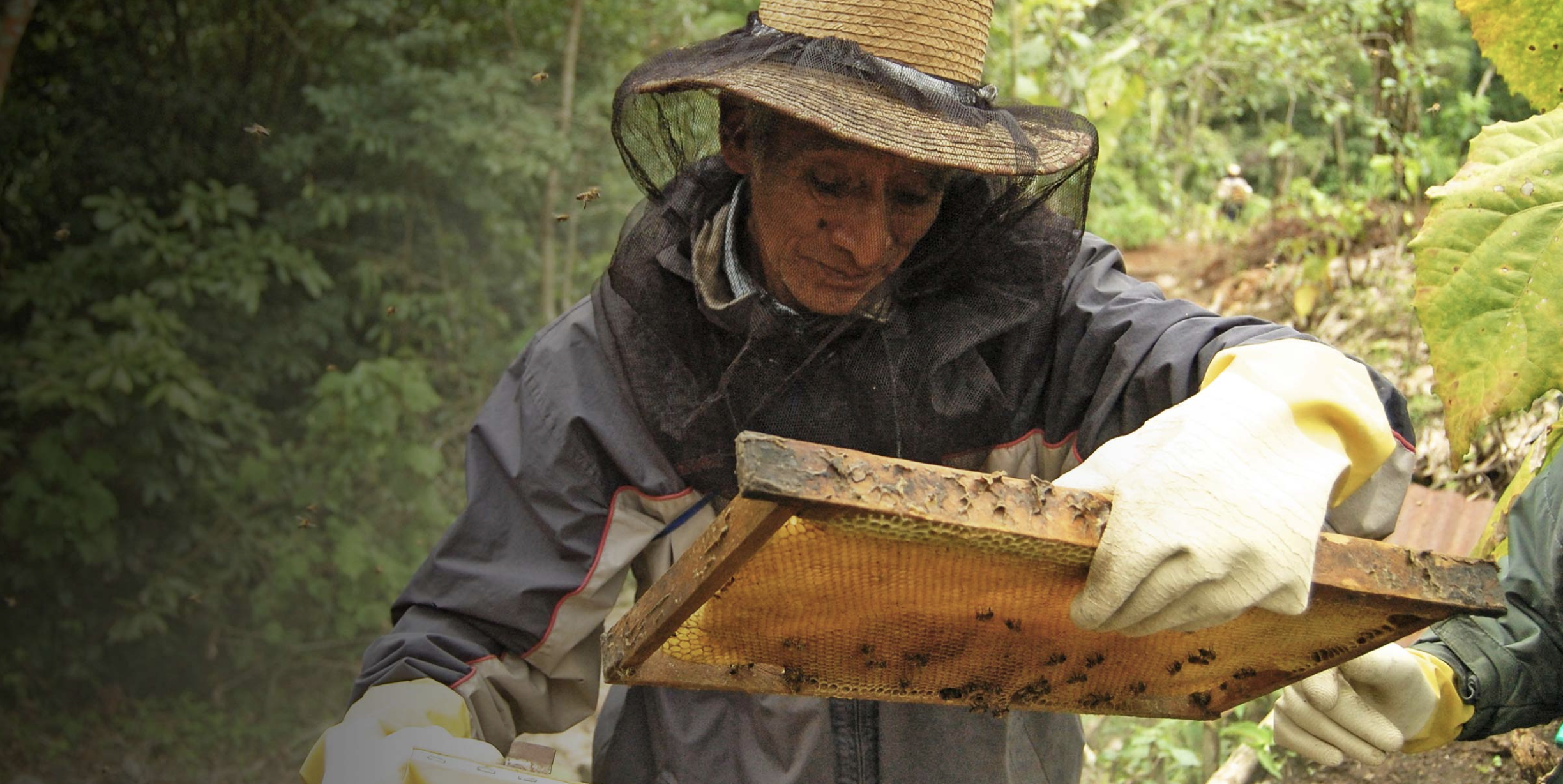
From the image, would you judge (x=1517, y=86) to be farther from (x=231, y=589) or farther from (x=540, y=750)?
(x=231, y=589)

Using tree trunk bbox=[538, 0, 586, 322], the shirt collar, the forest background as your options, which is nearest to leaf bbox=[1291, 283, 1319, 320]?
the forest background

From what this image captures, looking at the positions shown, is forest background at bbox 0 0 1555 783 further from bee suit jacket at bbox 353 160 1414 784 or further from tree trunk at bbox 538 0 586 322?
bee suit jacket at bbox 353 160 1414 784

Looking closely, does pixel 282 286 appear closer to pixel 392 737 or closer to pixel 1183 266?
pixel 392 737

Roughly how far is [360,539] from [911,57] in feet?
14.3

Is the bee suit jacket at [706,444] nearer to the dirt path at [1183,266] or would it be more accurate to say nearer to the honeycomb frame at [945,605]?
the honeycomb frame at [945,605]

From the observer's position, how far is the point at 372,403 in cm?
559

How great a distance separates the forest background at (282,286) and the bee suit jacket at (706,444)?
237 centimetres

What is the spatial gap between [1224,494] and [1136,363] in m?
0.59

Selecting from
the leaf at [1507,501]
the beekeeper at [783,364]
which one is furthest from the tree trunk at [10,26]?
the leaf at [1507,501]

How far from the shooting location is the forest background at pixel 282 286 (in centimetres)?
519

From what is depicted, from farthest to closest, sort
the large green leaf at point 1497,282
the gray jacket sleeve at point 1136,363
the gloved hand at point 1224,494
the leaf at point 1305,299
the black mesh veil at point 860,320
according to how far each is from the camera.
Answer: the leaf at point 1305,299, the black mesh veil at point 860,320, the large green leaf at point 1497,282, the gray jacket sleeve at point 1136,363, the gloved hand at point 1224,494

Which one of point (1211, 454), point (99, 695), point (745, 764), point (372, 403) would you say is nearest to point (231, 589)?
point (99, 695)

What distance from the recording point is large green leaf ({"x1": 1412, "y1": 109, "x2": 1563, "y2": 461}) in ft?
6.37

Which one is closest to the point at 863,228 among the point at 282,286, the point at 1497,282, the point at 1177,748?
the point at 1497,282
